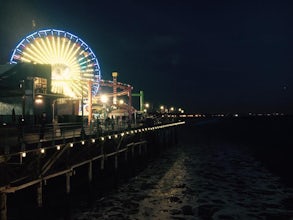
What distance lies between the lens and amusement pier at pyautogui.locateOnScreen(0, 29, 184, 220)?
1595 centimetres

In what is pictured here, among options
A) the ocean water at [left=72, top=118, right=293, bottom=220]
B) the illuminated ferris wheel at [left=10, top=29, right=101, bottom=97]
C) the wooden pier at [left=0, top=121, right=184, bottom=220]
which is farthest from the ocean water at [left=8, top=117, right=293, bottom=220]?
the illuminated ferris wheel at [left=10, top=29, right=101, bottom=97]

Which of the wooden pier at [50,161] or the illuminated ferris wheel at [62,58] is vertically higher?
the illuminated ferris wheel at [62,58]

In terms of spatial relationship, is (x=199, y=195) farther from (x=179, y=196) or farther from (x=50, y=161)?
(x=50, y=161)

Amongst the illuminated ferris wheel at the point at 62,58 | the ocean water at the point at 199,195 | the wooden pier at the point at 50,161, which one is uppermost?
the illuminated ferris wheel at the point at 62,58

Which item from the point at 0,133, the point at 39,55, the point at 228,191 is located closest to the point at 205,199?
the point at 228,191

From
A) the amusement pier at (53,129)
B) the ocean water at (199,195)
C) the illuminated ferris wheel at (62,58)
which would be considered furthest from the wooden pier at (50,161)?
the illuminated ferris wheel at (62,58)

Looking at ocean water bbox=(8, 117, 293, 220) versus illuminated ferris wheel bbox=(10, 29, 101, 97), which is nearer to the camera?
ocean water bbox=(8, 117, 293, 220)

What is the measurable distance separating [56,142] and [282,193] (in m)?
16.1

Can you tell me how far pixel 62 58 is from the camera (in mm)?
37938

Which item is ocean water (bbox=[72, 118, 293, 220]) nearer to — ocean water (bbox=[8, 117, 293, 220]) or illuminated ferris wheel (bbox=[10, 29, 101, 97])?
ocean water (bbox=[8, 117, 293, 220])

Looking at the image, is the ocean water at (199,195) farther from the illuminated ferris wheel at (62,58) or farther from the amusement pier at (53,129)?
the illuminated ferris wheel at (62,58)

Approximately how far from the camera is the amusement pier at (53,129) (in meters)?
15.9

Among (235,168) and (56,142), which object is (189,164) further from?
(56,142)

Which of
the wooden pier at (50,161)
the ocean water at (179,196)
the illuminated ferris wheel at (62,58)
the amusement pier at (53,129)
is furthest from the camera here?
the illuminated ferris wheel at (62,58)
